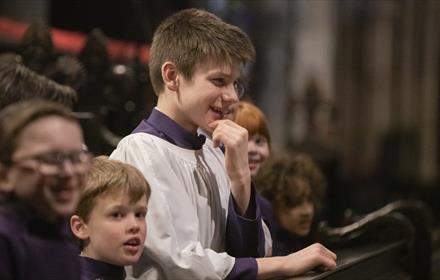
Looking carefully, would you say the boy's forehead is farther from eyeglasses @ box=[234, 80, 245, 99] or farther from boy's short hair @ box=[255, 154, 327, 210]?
boy's short hair @ box=[255, 154, 327, 210]

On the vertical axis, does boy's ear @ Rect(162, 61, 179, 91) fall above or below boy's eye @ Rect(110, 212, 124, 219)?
above

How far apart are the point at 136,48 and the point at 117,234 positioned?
6.39 ft

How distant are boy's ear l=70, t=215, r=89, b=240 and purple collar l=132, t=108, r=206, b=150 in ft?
0.94

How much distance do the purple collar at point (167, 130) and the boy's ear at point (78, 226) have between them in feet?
0.94

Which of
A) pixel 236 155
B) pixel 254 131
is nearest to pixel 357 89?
pixel 254 131

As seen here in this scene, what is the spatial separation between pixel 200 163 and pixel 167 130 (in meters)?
0.12

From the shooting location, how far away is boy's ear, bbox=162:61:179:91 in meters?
2.00

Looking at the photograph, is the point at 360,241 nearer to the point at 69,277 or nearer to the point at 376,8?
the point at 69,277

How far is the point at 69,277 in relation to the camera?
Answer: 1.43m

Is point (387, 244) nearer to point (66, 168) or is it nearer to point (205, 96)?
point (205, 96)

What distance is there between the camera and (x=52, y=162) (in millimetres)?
1385

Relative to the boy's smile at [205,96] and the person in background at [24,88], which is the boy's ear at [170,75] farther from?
the person in background at [24,88]

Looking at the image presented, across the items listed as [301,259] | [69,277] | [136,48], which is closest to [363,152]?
[136,48]

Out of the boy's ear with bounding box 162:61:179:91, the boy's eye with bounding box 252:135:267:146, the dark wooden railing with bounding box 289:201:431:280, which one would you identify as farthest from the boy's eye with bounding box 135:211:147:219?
the boy's eye with bounding box 252:135:267:146
